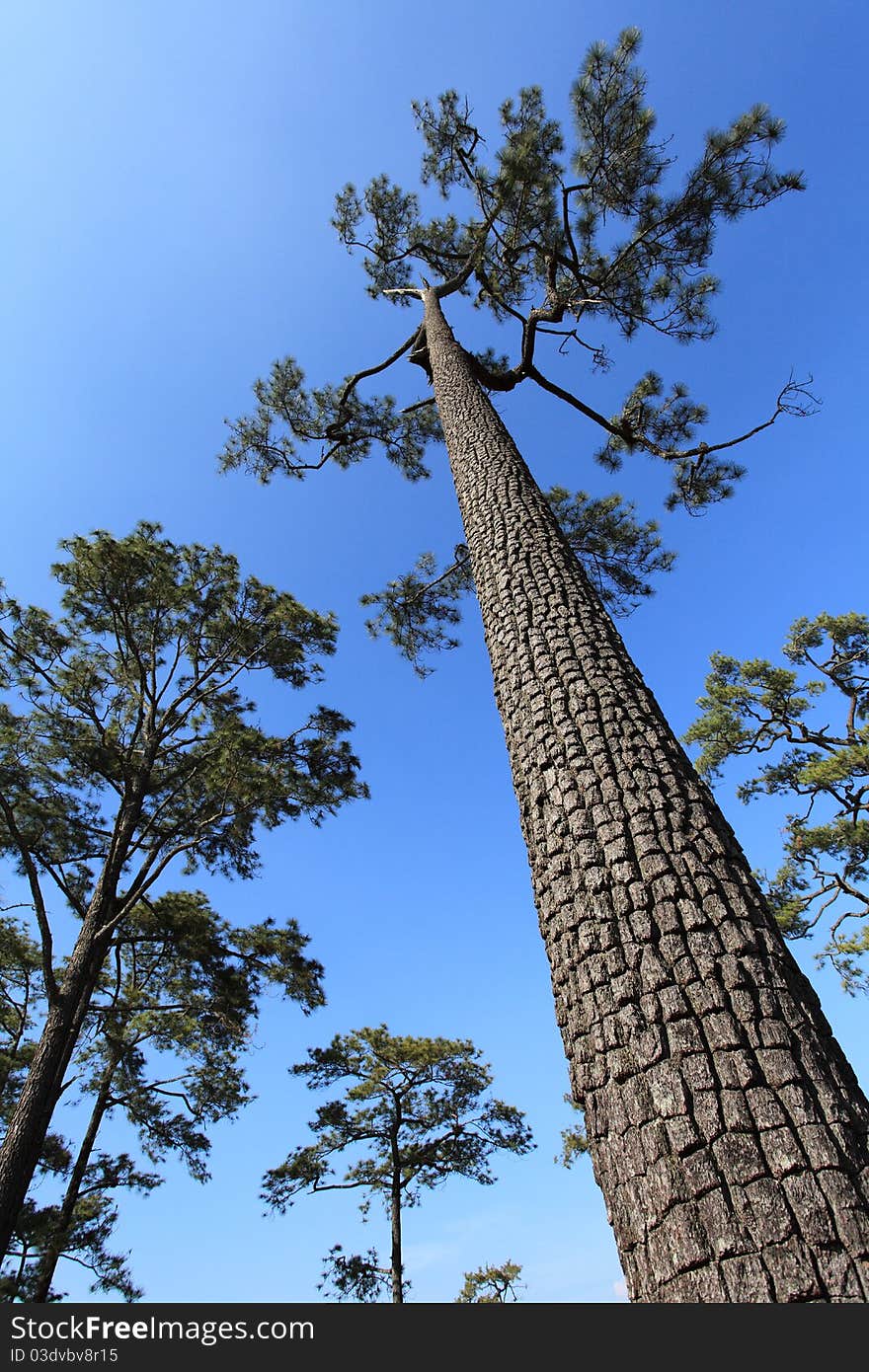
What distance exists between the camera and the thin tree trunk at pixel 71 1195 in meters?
8.55

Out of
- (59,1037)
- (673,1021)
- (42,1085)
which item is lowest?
(673,1021)

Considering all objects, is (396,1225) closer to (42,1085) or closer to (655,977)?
(42,1085)

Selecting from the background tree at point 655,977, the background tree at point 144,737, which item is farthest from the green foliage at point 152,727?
the background tree at point 655,977

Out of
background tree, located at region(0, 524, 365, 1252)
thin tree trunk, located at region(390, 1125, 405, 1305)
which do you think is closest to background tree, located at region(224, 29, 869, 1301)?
background tree, located at region(0, 524, 365, 1252)

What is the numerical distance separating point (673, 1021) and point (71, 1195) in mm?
12571

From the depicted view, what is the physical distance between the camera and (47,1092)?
6.58 meters

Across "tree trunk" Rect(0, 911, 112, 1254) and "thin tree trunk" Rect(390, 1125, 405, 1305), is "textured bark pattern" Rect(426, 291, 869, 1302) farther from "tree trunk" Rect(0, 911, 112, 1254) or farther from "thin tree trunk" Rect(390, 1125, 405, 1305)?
"thin tree trunk" Rect(390, 1125, 405, 1305)

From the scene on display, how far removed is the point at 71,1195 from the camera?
9773 millimetres

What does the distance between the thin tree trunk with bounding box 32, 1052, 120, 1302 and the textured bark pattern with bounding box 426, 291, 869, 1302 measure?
10901 mm

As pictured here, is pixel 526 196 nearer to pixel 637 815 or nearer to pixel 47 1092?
pixel 637 815

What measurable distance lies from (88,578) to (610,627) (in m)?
9.08

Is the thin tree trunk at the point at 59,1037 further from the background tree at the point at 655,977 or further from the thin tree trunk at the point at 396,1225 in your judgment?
the thin tree trunk at the point at 396,1225

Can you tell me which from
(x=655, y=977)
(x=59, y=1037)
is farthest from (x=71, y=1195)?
(x=655, y=977)

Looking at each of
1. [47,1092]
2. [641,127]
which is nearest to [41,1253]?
[47,1092]
